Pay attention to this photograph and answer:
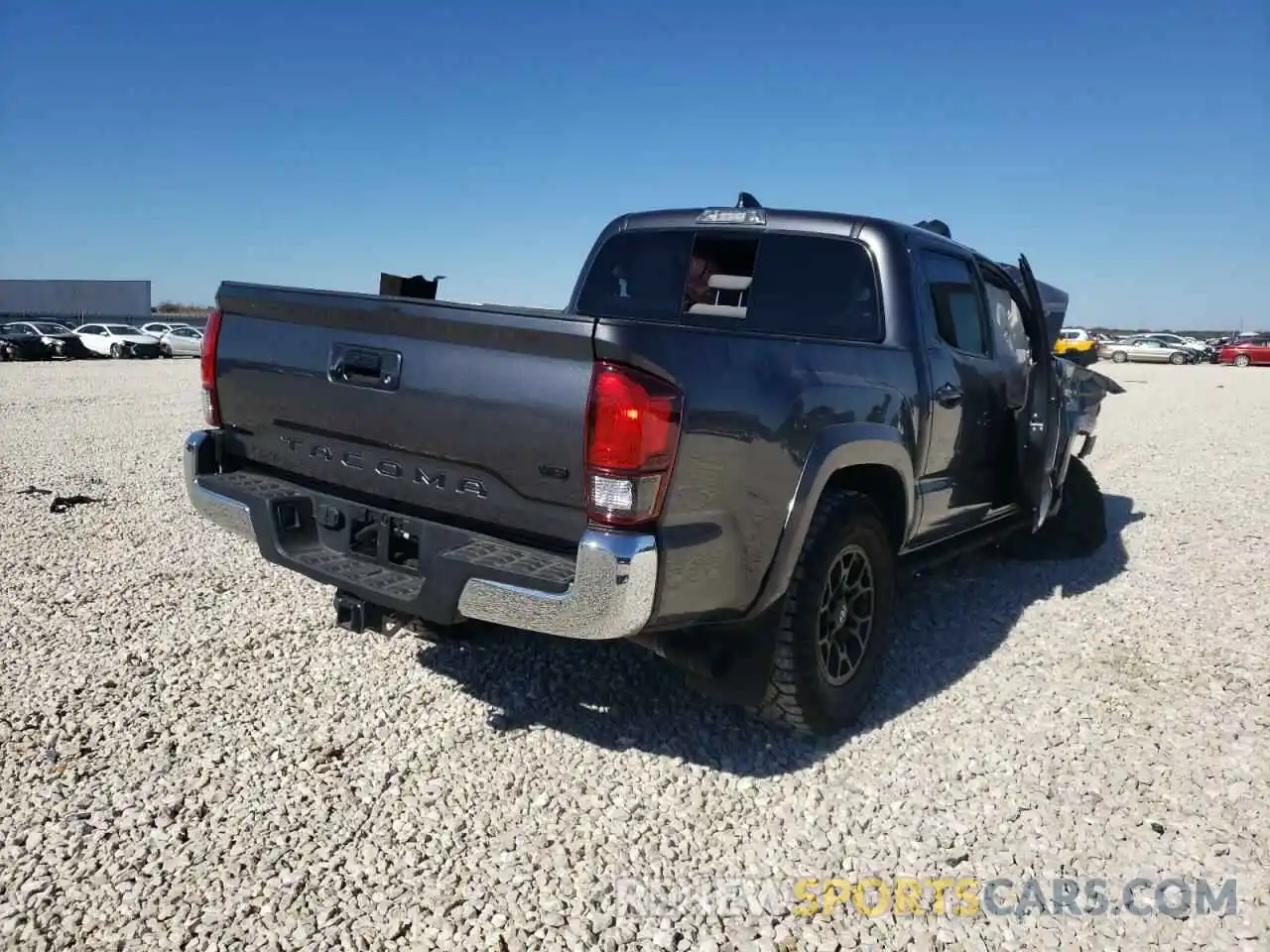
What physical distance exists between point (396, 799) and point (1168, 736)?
299cm

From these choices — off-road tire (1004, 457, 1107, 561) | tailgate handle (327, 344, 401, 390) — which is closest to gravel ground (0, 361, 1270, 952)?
off-road tire (1004, 457, 1107, 561)

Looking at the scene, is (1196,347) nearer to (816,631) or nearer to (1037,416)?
(1037,416)

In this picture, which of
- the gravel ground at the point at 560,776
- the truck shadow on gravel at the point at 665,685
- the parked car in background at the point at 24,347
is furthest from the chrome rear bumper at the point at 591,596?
the parked car in background at the point at 24,347

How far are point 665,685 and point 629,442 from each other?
5.84 ft

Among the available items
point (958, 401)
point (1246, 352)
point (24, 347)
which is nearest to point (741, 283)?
point (958, 401)

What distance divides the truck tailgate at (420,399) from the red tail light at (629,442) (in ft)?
A: 0.18

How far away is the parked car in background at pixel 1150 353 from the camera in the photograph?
148 ft

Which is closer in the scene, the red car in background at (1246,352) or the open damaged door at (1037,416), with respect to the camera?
the open damaged door at (1037,416)

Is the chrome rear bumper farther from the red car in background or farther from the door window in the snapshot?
the red car in background

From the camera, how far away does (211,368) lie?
144 inches

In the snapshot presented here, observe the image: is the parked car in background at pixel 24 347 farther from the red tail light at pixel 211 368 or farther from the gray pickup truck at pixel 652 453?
the gray pickup truck at pixel 652 453

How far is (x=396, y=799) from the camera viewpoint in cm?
302

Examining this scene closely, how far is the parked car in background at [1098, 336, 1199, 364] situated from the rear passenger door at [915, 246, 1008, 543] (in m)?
45.7

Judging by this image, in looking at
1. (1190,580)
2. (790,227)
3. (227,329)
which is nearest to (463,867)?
(227,329)
